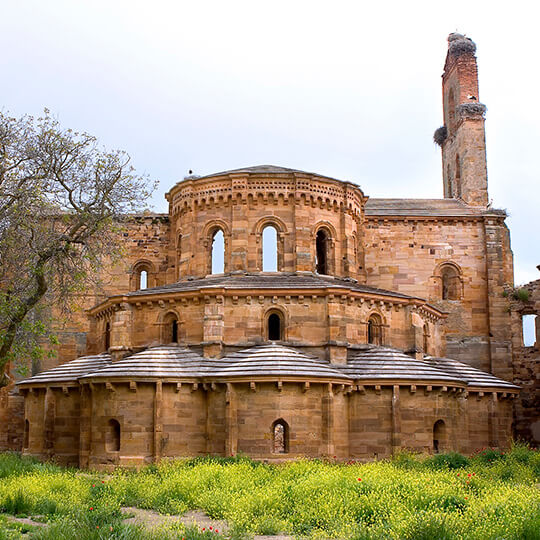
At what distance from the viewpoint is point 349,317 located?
28391 millimetres

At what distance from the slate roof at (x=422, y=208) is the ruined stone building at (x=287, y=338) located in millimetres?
184

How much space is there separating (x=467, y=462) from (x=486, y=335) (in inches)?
535

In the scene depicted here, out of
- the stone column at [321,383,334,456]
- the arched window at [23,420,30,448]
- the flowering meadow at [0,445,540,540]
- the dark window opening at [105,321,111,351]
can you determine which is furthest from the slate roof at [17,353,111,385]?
the stone column at [321,383,334,456]

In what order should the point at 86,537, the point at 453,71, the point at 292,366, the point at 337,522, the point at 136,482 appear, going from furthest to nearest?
the point at 453,71 → the point at 292,366 → the point at 136,482 → the point at 337,522 → the point at 86,537

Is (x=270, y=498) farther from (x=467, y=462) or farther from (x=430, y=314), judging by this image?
(x=430, y=314)

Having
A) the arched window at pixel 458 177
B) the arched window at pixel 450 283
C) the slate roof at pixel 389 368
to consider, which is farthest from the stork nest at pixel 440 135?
the slate roof at pixel 389 368

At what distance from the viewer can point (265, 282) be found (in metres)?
29.1

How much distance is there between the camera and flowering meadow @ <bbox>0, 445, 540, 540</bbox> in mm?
12992

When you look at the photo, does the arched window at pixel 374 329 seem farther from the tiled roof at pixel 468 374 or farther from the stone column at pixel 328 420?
the stone column at pixel 328 420

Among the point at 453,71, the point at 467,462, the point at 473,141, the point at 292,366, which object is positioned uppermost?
the point at 453,71

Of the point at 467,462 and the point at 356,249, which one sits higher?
the point at 356,249

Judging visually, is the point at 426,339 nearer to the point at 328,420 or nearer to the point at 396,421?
the point at 396,421

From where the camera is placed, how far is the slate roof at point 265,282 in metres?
28.0

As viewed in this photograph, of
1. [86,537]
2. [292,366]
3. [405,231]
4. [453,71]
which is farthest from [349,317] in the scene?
[453,71]
